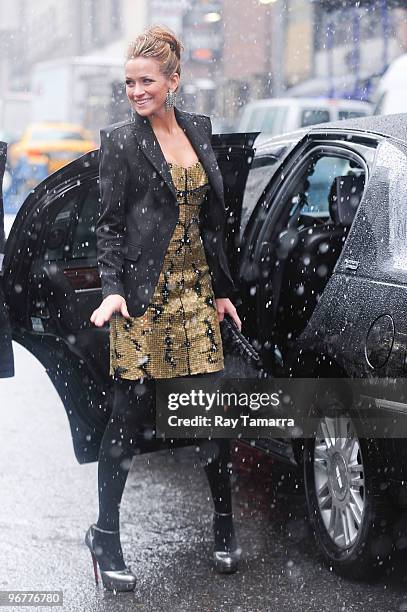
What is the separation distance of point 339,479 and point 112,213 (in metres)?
1.29

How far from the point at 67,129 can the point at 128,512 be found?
83.1 feet

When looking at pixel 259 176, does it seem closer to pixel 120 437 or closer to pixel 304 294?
pixel 304 294

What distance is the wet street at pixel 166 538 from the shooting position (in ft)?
13.8

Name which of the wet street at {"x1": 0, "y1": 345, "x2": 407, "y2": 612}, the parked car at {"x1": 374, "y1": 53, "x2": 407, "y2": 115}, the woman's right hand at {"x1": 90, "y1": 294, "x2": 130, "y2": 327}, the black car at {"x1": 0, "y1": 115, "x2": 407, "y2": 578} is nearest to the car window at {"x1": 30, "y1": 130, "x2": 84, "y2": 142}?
the parked car at {"x1": 374, "y1": 53, "x2": 407, "y2": 115}

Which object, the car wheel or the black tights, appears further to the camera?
the black tights

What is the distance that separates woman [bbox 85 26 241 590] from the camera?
4.06 meters

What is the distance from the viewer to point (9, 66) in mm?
73312

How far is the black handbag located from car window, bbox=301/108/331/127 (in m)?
16.2

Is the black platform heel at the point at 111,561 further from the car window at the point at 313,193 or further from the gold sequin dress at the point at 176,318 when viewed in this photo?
the car window at the point at 313,193

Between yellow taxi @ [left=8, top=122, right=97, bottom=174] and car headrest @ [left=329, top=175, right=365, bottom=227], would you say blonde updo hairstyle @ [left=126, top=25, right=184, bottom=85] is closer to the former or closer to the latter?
car headrest @ [left=329, top=175, right=365, bottom=227]

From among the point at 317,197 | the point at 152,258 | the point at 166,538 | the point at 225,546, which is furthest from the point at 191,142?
the point at 317,197

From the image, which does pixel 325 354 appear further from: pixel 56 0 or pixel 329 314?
pixel 56 0

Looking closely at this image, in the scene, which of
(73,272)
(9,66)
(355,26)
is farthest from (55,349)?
(9,66)

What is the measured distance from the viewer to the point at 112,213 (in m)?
4.07
